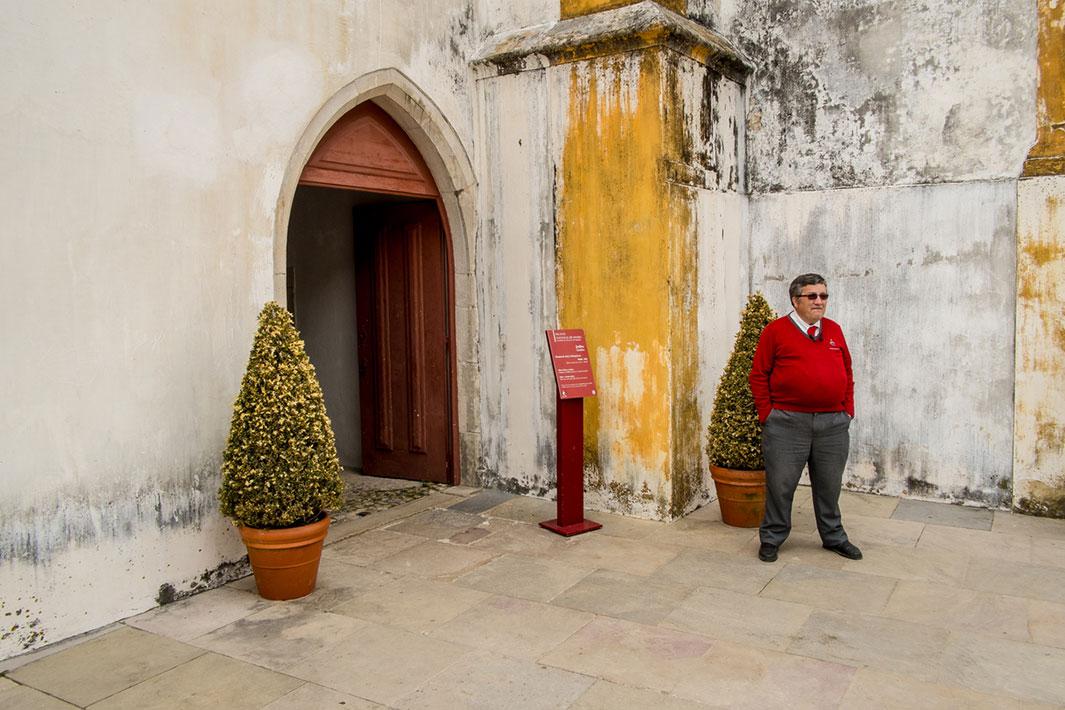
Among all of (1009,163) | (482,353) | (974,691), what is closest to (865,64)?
(1009,163)

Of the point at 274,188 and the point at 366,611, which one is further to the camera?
the point at 274,188

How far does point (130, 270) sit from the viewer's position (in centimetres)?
470

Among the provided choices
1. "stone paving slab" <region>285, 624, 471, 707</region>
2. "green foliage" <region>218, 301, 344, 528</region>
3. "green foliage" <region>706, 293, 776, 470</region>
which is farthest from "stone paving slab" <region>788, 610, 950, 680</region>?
"green foliage" <region>218, 301, 344, 528</region>

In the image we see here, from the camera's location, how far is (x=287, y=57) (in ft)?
18.1

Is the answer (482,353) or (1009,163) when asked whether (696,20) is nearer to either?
(1009,163)

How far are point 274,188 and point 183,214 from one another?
0.68 m

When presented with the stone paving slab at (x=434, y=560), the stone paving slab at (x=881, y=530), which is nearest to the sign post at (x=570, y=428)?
the stone paving slab at (x=434, y=560)

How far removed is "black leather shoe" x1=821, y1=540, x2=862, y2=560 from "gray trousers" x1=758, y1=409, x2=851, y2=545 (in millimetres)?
33

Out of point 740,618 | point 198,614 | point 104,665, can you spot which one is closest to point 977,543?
point 740,618

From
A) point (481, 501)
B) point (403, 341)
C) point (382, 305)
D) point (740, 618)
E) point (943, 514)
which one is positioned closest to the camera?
point (740, 618)

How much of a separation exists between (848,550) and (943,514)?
1.35 meters

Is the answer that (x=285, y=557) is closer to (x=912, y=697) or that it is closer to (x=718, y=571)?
(x=718, y=571)

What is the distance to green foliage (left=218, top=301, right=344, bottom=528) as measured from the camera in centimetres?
472

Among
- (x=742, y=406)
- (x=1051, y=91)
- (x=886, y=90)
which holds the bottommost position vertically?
(x=742, y=406)
